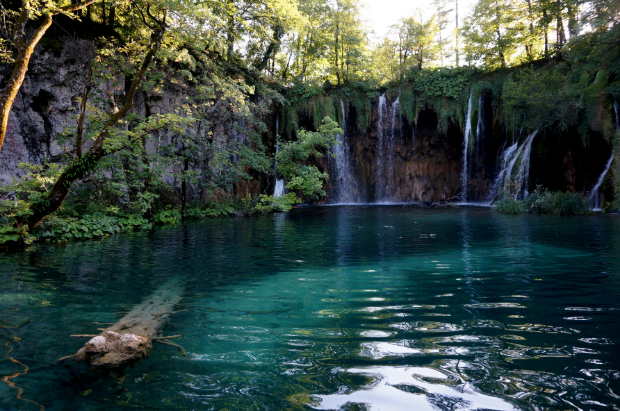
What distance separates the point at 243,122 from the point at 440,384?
19920mm

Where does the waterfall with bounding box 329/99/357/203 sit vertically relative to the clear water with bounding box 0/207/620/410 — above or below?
above

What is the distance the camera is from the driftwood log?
2.55 metres

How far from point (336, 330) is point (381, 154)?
2625 cm

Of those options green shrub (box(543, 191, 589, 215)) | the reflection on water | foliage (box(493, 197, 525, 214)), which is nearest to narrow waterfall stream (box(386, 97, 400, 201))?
foliage (box(493, 197, 525, 214))

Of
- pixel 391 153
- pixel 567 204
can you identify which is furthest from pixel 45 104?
pixel 391 153

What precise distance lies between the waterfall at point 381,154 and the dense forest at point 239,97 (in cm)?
49

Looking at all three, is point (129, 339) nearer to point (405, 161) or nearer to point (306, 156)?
point (306, 156)

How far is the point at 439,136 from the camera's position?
89.2ft

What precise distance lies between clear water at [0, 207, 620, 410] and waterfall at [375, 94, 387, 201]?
21779 mm

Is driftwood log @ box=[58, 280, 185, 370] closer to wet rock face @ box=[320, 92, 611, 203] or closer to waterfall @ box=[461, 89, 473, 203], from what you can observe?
wet rock face @ box=[320, 92, 611, 203]

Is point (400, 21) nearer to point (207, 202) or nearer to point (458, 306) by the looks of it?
point (207, 202)

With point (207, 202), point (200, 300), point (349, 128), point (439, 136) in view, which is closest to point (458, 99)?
point (439, 136)

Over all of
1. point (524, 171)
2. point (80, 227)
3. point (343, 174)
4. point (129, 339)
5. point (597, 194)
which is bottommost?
point (129, 339)

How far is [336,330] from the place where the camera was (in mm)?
3137
